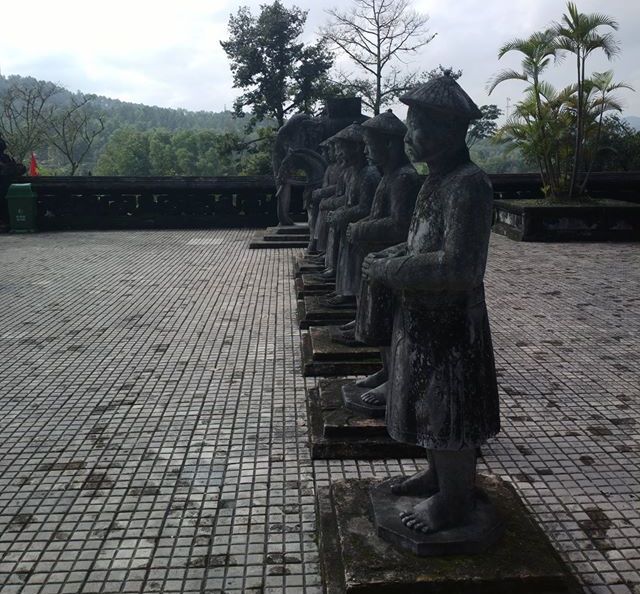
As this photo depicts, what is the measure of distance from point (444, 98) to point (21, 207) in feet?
43.2

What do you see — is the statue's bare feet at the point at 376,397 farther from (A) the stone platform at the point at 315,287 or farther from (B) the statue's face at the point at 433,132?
(A) the stone platform at the point at 315,287

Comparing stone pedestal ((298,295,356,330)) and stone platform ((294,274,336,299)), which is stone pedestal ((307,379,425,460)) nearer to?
stone pedestal ((298,295,356,330))

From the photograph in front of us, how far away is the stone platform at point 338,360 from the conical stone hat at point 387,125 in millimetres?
1704

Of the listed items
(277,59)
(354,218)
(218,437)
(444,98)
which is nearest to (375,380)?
(218,437)

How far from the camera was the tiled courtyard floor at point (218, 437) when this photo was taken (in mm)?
2992

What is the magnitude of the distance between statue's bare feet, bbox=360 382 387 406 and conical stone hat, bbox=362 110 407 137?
1537 mm

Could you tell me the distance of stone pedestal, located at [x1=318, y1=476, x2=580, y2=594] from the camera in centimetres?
262

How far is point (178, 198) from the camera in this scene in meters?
15.0

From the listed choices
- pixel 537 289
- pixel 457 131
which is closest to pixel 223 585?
pixel 457 131

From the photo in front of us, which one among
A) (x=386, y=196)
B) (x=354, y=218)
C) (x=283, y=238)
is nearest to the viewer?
(x=386, y=196)

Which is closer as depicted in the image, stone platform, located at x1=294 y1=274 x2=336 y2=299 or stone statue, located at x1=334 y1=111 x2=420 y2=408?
stone statue, located at x1=334 y1=111 x2=420 y2=408

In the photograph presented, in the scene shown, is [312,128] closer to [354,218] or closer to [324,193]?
[324,193]

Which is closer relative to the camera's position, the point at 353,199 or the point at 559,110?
the point at 353,199

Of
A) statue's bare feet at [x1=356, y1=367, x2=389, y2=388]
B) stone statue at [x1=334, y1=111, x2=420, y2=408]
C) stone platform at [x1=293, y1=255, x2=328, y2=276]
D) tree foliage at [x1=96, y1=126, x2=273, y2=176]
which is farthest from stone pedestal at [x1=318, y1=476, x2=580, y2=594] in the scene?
tree foliage at [x1=96, y1=126, x2=273, y2=176]
